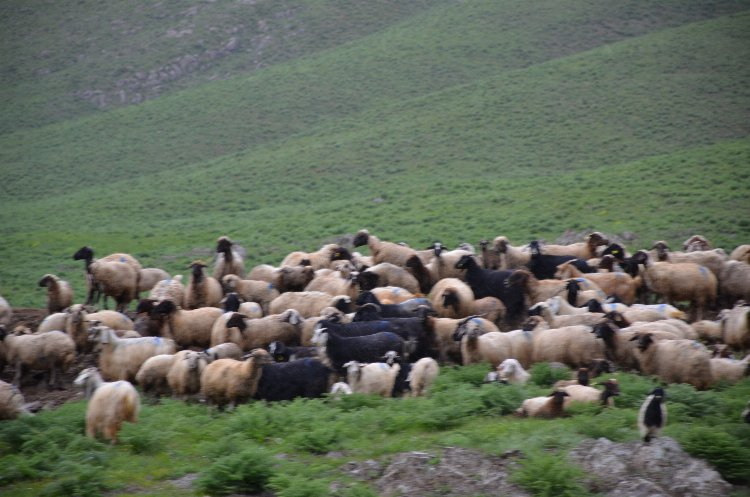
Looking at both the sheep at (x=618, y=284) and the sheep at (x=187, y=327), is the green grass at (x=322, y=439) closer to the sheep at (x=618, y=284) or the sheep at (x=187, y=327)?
the sheep at (x=187, y=327)

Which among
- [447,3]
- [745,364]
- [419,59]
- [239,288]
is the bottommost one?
[745,364]

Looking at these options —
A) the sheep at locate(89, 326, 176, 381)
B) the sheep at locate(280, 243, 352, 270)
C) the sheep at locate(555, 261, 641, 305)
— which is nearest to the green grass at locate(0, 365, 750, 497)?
the sheep at locate(89, 326, 176, 381)

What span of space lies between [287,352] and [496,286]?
551 centimetres

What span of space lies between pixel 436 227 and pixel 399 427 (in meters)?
26.2

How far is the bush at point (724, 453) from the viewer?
9.17 metres

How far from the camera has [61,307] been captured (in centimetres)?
1920

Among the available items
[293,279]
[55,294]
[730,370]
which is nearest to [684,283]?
[730,370]

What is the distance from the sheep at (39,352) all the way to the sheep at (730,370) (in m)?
11.2

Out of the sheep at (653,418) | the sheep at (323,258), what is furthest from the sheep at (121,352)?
the sheep at (653,418)

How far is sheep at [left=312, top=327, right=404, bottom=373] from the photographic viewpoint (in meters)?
13.7

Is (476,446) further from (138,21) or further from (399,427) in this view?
(138,21)

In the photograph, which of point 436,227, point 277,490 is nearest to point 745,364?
point 277,490

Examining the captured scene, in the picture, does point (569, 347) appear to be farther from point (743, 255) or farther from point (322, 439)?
point (743, 255)

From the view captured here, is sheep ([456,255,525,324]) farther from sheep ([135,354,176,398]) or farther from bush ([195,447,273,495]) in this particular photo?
bush ([195,447,273,495])
